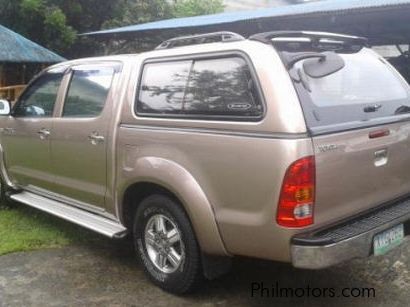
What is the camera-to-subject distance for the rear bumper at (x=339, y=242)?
298 centimetres

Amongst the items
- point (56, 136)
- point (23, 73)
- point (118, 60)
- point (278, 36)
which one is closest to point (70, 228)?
point (56, 136)

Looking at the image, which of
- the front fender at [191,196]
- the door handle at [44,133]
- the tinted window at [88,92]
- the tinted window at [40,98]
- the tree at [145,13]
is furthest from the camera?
the tree at [145,13]

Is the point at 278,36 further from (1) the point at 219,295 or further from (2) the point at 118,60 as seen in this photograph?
(1) the point at 219,295

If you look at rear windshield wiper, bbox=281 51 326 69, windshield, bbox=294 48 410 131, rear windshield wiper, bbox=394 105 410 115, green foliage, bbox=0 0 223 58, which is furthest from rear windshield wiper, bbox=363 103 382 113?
green foliage, bbox=0 0 223 58

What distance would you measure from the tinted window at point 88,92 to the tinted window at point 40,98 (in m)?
0.25

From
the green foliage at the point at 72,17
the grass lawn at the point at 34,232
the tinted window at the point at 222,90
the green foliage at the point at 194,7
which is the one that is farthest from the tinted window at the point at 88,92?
the green foliage at the point at 194,7

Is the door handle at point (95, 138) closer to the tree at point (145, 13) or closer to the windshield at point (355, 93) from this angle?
the windshield at point (355, 93)

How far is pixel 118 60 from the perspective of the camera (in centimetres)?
429

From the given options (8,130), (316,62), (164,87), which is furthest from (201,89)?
(8,130)

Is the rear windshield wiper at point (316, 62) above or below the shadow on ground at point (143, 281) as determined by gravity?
above

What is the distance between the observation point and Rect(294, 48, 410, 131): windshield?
10.4 feet

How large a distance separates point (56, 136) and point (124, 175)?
1.10 meters

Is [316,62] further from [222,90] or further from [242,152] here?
[242,152]

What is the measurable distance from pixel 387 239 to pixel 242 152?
44.8 inches
